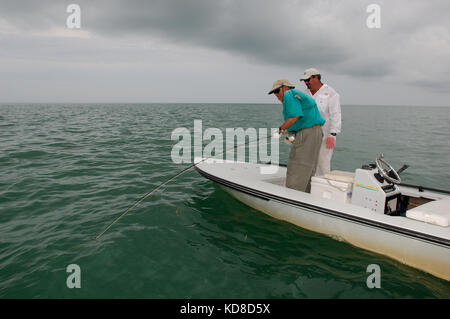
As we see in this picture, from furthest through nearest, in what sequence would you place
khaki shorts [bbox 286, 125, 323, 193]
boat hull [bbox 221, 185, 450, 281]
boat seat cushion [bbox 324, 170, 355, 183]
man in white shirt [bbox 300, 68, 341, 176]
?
man in white shirt [bbox 300, 68, 341, 176] < khaki shorts [bbox 286, 125, 323, 193] < boat seat cushion [bbox 324, 170, 355, 183] < boat hull [bbox 221, 185, 450, 281]

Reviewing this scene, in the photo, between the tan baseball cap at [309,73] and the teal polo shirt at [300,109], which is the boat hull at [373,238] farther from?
the tan baseball cap at [309,73]

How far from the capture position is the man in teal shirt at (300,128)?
444 centimetres

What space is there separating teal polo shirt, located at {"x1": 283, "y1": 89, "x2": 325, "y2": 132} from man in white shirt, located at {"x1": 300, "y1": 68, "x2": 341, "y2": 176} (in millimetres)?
531

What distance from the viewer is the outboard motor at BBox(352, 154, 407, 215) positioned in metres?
4.13

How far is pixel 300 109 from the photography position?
14.6 ft

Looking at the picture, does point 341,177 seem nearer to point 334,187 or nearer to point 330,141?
point 334,187

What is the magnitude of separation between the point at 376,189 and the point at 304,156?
1.25m

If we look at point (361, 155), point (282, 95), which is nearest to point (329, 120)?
point (282, 95)

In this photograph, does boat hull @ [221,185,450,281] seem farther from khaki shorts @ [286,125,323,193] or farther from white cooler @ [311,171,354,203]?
khaki shorts @ [286,125,323,193]

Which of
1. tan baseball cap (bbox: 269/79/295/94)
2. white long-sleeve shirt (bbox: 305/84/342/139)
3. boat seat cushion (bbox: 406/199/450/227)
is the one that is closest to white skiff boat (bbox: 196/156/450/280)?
boat seat cushion (bbox: 406/199/450/227)

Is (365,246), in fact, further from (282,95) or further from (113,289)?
(113,289)

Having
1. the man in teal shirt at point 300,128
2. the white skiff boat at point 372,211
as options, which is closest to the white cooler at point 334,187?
the white skiff boat at point 372,211

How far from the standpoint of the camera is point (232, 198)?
6.33 m
